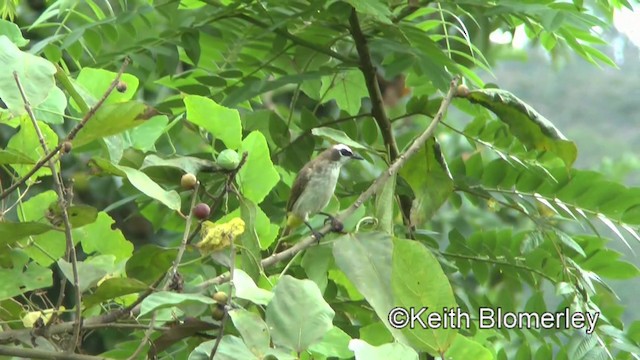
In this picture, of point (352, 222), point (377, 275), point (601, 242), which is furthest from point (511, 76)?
point (377, 275)

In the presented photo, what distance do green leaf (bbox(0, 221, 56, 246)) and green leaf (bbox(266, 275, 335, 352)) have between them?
0.27m

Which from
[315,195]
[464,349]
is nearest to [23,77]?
[464,349]

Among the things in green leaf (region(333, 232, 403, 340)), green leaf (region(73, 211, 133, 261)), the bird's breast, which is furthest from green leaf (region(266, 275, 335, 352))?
the bird's breast

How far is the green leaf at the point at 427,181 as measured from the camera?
140 centimetres

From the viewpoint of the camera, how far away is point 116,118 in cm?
100

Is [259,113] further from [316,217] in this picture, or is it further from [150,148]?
[150,148]

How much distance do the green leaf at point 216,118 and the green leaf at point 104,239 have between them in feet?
0.58

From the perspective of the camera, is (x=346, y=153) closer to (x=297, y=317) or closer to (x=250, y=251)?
(x=250, y=251)

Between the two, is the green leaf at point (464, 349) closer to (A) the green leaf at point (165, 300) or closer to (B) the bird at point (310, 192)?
(A) the green leaf at point (165, 300)

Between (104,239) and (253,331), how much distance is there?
1.35ft

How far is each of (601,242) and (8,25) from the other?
968mm

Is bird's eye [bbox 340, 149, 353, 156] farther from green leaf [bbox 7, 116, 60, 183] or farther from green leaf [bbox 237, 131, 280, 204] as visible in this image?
green leaf [bbox 7, 116, 60, 183]

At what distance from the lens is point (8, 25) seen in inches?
49.5

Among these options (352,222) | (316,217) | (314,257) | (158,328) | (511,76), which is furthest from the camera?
(511,76)
